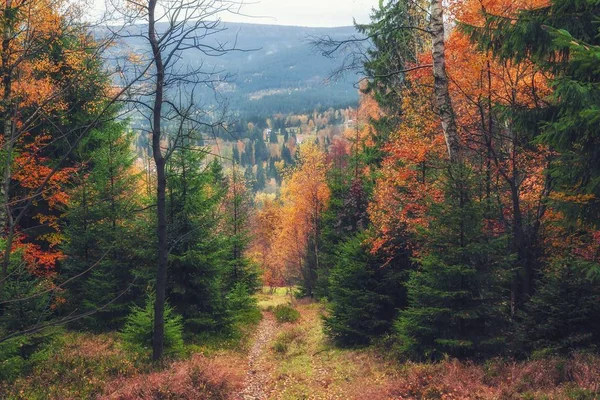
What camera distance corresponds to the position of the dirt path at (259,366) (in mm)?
10812

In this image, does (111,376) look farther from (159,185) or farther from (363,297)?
(363,297)

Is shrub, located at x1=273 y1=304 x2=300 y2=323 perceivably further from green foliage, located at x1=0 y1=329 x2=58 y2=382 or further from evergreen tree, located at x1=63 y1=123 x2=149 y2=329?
green foliage, located at x1=0 y1=329 x2=58 y2=382

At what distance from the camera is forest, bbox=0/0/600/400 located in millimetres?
7398

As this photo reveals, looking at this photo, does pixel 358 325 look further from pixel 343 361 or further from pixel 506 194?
pixel 506 194

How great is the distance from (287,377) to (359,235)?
613cm

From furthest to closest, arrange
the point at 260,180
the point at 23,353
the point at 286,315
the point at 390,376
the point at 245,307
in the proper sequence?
1. the point at 260,180
2. the point at 286,315
3. the point at 245,307
4. the point at 390,376
5. the point at 23,353

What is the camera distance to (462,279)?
10594 millimetres

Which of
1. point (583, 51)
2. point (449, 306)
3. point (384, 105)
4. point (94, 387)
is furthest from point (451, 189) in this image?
point (384, 105)

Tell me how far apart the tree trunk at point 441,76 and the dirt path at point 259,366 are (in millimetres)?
8298

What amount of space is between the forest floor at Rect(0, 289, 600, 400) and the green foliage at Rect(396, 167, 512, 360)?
3.47 ft

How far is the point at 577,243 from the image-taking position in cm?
1019

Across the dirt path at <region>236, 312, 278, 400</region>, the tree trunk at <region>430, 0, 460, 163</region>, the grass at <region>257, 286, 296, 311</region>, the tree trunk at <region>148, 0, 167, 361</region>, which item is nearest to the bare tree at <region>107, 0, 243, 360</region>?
the tree trunk at <region>148, 0, 167, 361</region>

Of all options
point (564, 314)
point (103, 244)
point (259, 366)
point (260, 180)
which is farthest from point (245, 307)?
point (260, 180)

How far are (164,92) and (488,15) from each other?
7.66 metres
